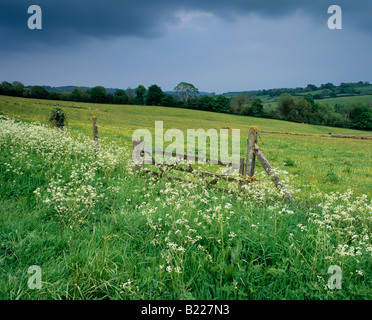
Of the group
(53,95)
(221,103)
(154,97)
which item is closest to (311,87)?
(221,103)

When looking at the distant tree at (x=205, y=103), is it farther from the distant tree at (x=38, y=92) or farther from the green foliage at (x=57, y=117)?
the green foliage at (x=57, y=117)

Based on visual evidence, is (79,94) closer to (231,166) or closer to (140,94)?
(140,94)

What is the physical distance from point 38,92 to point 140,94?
35251 mm

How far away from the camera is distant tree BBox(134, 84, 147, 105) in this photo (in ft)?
218

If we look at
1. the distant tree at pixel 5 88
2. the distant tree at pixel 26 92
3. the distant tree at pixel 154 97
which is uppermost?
the distant tree at pixel 154 97

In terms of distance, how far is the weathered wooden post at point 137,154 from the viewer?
8.85 m

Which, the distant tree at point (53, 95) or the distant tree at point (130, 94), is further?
the distant tree at point (130, 94)

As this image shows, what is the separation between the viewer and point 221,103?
199ft

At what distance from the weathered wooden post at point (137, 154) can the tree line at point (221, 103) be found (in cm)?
3704

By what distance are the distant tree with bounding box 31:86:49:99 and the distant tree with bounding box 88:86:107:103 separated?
18086 millimetres

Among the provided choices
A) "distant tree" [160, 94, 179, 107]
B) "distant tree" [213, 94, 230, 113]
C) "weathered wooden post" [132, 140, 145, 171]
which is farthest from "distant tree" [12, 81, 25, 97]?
"distant tree" [213, 94, 230, 113]

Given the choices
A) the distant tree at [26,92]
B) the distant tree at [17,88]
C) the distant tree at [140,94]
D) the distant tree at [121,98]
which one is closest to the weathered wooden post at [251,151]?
the distant tree at [17,88]

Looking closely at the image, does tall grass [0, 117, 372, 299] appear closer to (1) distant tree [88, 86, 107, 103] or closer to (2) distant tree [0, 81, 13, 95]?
(2) distant tree [0, 81, 13, 95]
